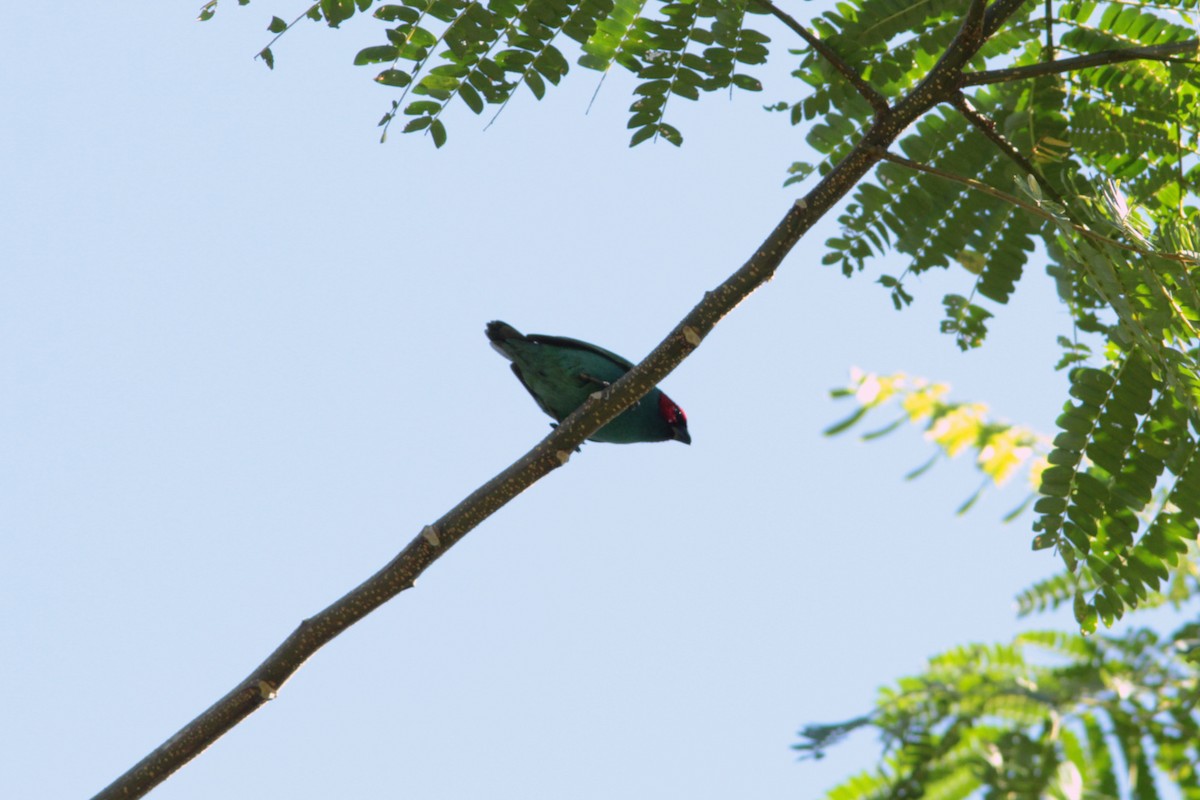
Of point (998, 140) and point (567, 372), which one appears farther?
point (567, 372)

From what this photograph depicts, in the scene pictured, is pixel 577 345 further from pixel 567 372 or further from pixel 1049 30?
pixel 1049 30

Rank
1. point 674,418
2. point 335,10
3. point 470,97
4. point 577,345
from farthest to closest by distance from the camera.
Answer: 1. point 674,418
2. point 577,345
3. point 470,97
4. point 335,10

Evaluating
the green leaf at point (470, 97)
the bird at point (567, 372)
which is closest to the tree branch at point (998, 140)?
the green leaf at point (470, 97)

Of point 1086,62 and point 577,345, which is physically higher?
point 577,345

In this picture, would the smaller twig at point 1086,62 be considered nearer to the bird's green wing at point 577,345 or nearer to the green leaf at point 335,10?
the green leaf at point 335,10

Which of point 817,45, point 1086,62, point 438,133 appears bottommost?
point 1086,62

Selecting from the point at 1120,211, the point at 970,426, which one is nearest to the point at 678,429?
the point at 970,426

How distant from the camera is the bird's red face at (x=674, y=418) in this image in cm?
609

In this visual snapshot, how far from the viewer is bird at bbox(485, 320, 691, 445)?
5.63m

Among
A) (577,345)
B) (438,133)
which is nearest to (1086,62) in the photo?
(438,133)

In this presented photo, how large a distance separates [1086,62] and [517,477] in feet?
6.22

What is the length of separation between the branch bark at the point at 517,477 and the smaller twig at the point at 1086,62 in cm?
7

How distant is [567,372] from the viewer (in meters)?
5.67

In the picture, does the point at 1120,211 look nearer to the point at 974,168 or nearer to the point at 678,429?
the point at 974,168
